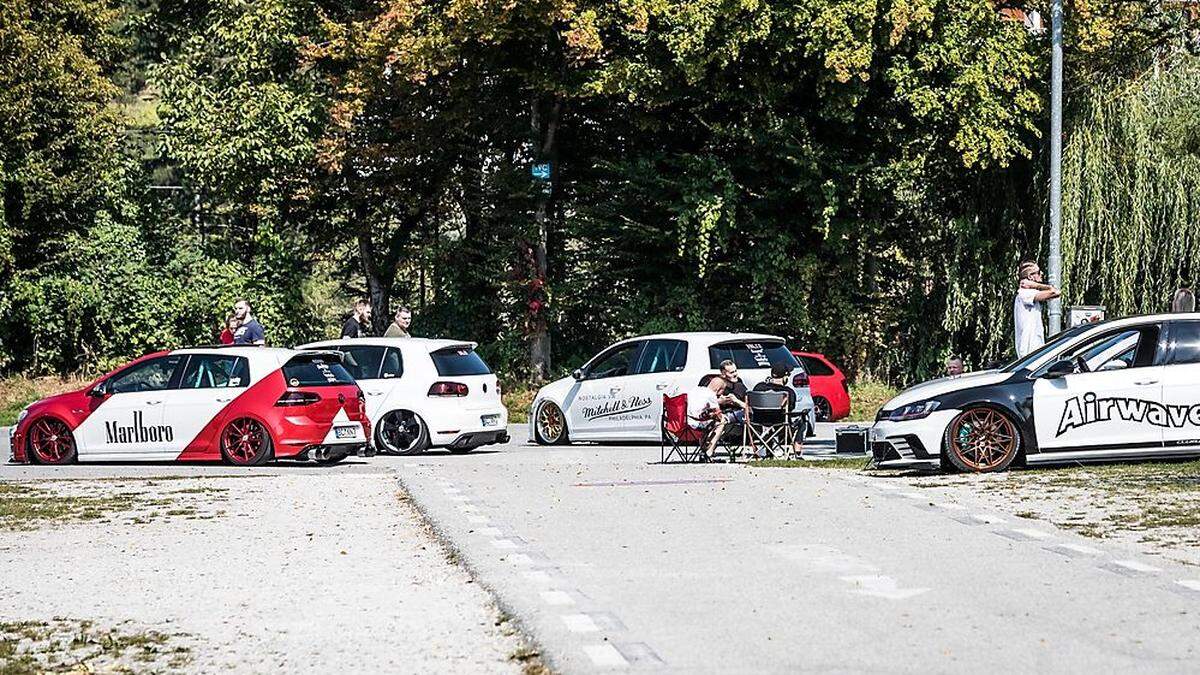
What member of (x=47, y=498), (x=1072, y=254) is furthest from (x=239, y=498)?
(x=1072, y=254)

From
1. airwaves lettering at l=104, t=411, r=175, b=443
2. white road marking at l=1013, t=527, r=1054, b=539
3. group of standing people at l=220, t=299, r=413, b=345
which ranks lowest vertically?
white road marking at l=1013, t=527, r=1054, b=539

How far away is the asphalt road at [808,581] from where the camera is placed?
8547 millimetres

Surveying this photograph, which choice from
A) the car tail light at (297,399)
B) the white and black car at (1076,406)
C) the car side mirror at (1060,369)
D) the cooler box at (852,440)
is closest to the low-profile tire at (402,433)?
the car tail light at (297,399)

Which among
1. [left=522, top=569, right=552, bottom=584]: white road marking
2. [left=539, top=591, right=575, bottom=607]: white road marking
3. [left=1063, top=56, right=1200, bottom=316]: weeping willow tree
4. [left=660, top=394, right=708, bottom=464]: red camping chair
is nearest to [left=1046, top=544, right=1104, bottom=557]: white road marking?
[left=522, top=569, right=552, bottom=584]: white road marking

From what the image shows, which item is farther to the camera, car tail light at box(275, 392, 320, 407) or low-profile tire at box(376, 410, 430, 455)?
low-profile tire at box(376, 410, 430, 455)

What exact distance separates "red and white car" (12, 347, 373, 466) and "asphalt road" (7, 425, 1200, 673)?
14.6 ft

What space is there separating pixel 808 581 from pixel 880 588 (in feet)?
1.69

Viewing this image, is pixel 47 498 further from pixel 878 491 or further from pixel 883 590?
pixel 883 590

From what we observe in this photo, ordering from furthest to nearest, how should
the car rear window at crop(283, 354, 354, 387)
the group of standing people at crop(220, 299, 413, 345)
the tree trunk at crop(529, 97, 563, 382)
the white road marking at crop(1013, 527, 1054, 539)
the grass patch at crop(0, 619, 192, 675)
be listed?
1. the tree trunk at crop(529, 97, 563, 382)
2. the group of standing people at crop(220, 299, 413, 345)
3. the car rear window at crop(283, 354, 354, 387)
4. the white road marking at crop(1013, 527, 1054, 539)
5. the grass patch at crop(0, 619, 192, 675)

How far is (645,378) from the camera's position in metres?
25.8

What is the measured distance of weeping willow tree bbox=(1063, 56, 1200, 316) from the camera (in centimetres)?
3497

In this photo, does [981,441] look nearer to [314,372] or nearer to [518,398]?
[314,372]

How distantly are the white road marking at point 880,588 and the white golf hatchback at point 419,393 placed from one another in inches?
560

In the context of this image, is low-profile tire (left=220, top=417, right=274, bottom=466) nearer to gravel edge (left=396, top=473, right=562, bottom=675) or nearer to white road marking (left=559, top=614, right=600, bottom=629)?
gravel edge (left=396, top=473, right=562, bottom=675)
